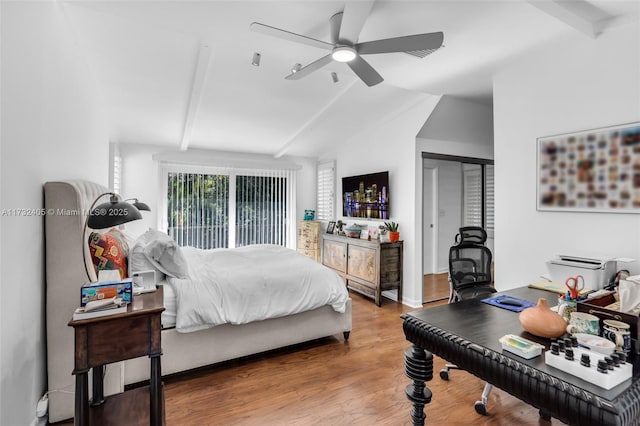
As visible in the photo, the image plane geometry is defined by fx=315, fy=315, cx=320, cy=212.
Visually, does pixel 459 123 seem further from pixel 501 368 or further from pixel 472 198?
pixel 501 368

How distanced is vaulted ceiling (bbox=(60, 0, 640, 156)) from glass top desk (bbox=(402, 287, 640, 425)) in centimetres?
202

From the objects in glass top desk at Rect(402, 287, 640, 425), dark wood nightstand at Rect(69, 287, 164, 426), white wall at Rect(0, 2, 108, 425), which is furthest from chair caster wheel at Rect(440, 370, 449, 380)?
white wall at Rect(0, 2, 108, 425)

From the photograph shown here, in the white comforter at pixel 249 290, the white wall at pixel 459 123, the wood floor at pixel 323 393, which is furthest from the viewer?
the white wall at pixel 459 123

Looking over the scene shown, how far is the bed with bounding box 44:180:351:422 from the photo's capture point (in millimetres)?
1826

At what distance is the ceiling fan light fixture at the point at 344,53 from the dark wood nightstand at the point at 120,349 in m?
1.90

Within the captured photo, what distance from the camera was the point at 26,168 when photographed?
1600mm

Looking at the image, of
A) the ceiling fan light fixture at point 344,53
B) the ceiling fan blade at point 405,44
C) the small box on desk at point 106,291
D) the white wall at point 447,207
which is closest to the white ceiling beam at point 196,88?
the ceiling fan light fixture at point 344,53

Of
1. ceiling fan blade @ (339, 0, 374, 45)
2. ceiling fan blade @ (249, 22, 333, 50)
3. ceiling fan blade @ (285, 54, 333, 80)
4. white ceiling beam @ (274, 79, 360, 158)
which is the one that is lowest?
ceiling fan blade @ (285, 54, 333, 80)

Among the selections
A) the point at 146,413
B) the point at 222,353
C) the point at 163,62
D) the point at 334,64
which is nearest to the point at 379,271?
the point at 222,353

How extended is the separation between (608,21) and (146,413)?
13.2 feet

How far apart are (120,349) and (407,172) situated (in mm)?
3706

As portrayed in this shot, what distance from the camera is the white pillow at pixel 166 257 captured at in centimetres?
254

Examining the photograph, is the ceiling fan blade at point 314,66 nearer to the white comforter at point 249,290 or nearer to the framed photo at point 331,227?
the white comforter at point 249,290

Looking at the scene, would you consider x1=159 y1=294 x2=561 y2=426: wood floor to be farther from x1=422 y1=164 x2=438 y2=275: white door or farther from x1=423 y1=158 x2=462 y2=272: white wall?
x1=423 y1=158 x2=462 y2=272: white wall
